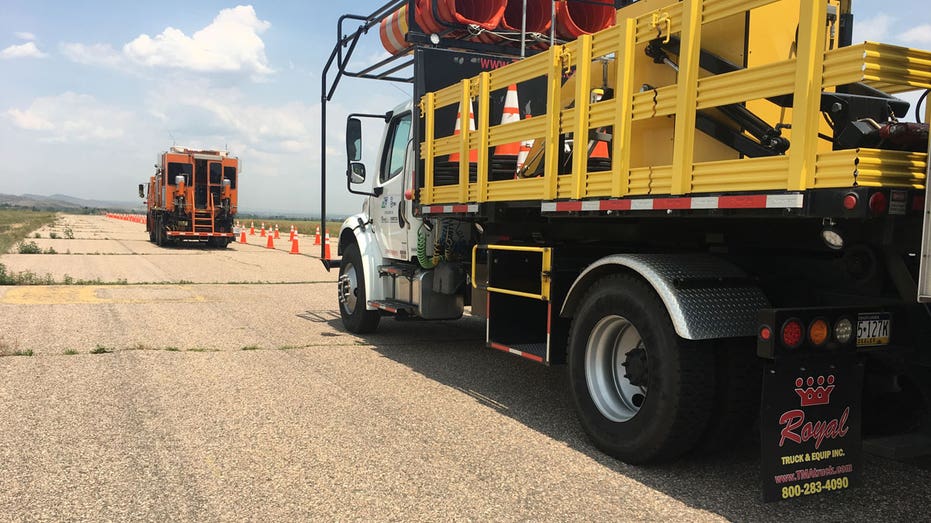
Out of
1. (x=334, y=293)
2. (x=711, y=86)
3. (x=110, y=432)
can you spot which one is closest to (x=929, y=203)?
(x=711, y=86)

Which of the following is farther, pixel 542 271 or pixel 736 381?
pixel 542 271

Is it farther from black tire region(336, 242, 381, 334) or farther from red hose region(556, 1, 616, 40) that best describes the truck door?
red hose region(556, 1, 616, 40)

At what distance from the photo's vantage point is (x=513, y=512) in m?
3.35

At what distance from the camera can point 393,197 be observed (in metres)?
7.80

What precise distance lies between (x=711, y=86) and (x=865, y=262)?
1.14m

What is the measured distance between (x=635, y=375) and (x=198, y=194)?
23886mm

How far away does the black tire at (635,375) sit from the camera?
11.8 feet

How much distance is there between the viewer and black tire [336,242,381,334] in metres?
8.20

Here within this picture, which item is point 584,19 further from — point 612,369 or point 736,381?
point 736,381

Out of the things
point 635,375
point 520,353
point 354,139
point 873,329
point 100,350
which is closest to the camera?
point 873,329

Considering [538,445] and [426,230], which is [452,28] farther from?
[538,445]

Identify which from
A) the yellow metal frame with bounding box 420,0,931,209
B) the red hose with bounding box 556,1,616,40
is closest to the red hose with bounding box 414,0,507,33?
the red hose with bounding box 556,1,616,40

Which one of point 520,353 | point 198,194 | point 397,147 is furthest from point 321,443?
point 198,194

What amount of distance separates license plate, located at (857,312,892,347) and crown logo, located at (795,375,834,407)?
0.25m
